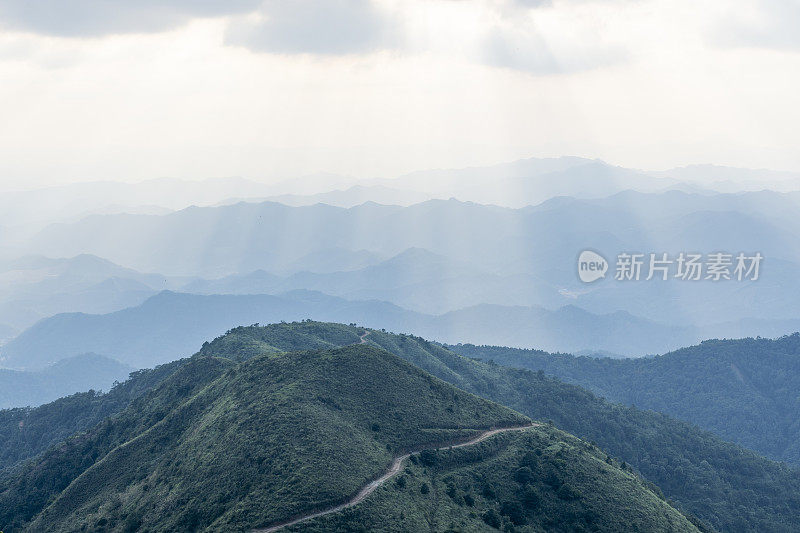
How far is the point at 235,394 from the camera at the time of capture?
338 ft

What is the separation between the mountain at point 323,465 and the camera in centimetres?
7394

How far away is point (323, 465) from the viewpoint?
3000 inches

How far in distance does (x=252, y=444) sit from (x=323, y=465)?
10987 mm

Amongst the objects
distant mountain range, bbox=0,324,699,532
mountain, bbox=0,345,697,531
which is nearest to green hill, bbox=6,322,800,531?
mountain, bbox=0,345,697,531

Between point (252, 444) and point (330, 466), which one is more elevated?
point (252, 444)

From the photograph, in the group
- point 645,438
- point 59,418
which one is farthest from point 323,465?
point 59,418

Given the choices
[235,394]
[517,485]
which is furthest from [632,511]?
[235,394]

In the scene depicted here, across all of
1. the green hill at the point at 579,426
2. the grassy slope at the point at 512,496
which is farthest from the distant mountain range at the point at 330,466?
the green hill at the point at 579,426

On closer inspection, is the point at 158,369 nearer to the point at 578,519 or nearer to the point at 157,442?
the point at 157,442

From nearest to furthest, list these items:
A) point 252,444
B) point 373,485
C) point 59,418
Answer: point 373,485
point 252,444
point 59,418

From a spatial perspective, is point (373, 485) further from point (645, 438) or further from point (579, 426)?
point (645, 438)

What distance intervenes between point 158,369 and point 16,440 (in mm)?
35346

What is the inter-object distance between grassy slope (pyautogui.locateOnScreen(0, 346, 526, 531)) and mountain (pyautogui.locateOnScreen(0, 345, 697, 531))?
24 centimetres

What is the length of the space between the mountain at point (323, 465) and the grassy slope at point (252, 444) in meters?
0.24
